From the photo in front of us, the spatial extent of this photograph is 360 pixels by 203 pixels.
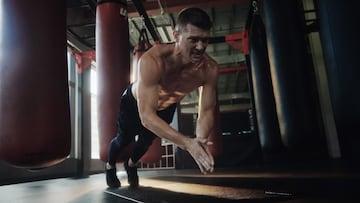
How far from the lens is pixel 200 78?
1286mm

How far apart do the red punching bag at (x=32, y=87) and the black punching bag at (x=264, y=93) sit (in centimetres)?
209

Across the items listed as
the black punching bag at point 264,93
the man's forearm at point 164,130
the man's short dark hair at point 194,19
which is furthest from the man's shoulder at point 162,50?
the black punching bag at point 264,93

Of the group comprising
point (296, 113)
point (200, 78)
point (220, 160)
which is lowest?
point (220, 160)

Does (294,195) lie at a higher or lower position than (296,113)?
lower

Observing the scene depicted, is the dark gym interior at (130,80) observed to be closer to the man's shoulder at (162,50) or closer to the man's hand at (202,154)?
the man's hand at (202,154)

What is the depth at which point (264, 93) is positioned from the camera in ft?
9.35

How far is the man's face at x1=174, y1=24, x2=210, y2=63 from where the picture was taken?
3.56ft

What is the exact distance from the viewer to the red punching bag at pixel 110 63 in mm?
1924

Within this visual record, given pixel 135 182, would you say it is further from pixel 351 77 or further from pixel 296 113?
pixel 351 77

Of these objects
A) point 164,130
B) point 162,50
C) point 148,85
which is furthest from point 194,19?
point 164,130

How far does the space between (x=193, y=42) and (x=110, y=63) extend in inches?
42.0

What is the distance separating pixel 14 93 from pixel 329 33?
1287 millimetres

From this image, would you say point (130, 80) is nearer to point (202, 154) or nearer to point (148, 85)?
point (148, 85)

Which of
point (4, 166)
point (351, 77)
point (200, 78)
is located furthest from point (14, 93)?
point (4, 166)
